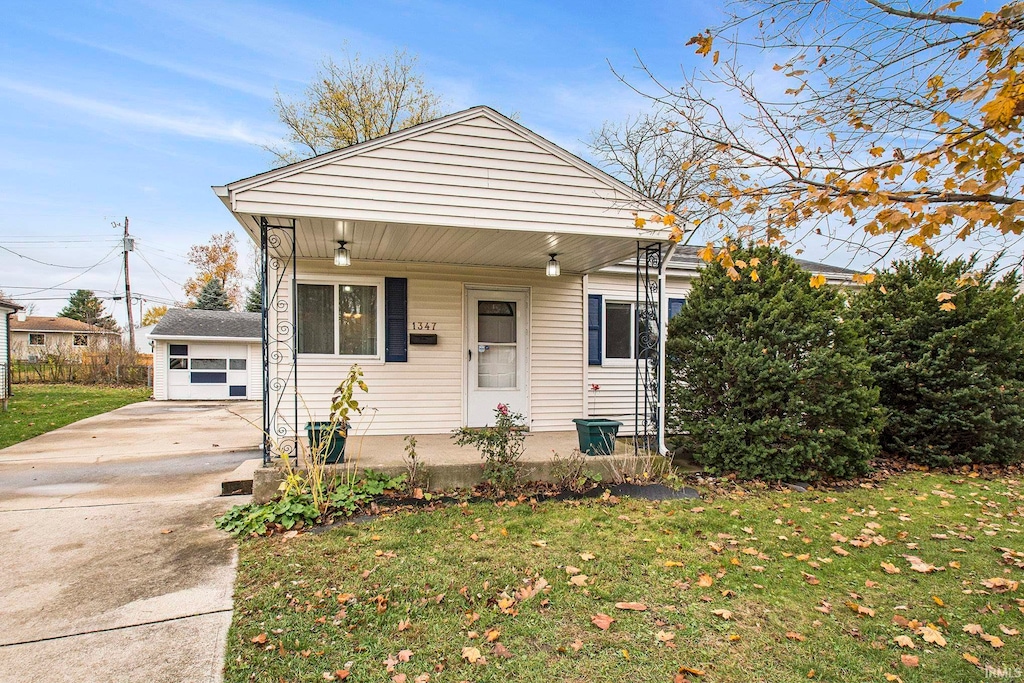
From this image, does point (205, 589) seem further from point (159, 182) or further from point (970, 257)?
point (159, 182)

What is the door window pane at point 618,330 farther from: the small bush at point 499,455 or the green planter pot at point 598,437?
the small bush at point 499,455

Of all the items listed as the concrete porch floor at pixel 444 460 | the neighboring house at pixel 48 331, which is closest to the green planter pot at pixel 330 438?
the concrete porch floor at pixel 444 460

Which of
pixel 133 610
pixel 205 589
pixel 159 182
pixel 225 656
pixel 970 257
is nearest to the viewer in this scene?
pixel 225 656

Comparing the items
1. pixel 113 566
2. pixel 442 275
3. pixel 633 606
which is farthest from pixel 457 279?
pixel 633 606

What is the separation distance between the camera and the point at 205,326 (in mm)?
17547

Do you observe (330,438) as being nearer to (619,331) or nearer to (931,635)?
(931,635)

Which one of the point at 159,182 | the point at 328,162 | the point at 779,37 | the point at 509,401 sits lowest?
the point at 509,401

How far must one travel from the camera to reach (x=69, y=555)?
396 centimetres

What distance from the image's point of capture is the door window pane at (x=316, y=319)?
7.00m

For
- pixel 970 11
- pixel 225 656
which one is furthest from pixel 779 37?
pixel 225 656

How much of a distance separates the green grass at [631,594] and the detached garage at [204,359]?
14.9m

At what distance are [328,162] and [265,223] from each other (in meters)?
0.86

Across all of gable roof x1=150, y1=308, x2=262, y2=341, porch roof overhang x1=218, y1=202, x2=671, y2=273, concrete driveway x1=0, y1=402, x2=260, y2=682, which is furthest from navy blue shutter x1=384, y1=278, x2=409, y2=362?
gable roof x1=150, y1=308, x2=262, y2=341

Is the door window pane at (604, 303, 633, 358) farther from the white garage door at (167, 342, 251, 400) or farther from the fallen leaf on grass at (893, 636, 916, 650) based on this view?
the white garage door at (167, 342, 251, 400)
